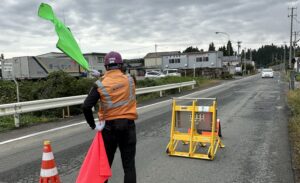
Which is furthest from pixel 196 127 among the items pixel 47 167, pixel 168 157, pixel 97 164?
pixel 47 167

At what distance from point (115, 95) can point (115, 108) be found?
0.54ft

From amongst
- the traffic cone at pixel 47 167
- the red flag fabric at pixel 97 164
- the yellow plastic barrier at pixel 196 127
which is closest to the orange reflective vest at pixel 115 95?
the red flag fabric at pixel 97 164

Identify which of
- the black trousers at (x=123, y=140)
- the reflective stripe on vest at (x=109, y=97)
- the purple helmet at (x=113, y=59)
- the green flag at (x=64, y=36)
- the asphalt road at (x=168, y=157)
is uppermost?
the green flag at (x=64, y=36)

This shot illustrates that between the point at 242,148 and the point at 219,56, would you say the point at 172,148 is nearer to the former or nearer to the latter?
the point at 242,148

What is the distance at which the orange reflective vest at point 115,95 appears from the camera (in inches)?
146

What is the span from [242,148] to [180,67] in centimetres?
7160

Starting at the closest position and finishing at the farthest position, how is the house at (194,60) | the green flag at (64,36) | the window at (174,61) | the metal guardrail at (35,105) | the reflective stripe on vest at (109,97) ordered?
the reflective stripe on vest at (109,97) → the green flag at (64,36) → the metal guardrail at (35,105) → the house at (194,60) → the window at (174,61)

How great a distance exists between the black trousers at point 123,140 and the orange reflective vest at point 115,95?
86 mm

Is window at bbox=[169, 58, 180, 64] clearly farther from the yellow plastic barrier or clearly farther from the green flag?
the green flag

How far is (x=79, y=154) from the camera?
670 centimetres

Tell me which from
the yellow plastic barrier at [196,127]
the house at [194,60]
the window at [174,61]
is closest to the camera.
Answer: the yellow plastic barrier at [196,127]

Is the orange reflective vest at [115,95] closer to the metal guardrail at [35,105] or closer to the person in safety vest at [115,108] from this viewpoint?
the person in safety vest at [115,108]

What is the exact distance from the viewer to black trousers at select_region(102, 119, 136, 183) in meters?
3.84

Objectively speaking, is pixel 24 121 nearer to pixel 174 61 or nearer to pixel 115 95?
pixel 115 95
